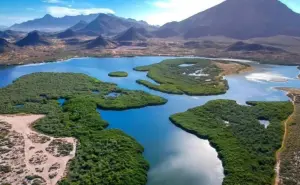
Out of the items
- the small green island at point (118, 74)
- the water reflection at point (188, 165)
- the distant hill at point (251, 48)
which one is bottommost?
the water reflection at point (188, 165)

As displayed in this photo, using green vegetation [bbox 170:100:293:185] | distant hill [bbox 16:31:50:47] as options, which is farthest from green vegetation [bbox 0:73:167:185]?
distant hill [bbox 16:31:50:47]

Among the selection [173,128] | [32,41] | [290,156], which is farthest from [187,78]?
[32,41]

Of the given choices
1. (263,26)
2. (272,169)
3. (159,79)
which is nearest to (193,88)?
(159,79)

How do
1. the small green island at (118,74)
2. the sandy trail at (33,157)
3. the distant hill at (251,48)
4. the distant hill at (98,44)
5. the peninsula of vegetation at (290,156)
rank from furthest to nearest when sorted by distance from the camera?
the distant hill at (98,44)
the distant hill at (251,48)
the small green island at (118,74)
the peninsula of vegetation at (290,156)
the sandy trail at (33,157)

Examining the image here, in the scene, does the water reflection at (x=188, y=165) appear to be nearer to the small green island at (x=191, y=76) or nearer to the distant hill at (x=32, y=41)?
the small green island at (x=191, y=76)

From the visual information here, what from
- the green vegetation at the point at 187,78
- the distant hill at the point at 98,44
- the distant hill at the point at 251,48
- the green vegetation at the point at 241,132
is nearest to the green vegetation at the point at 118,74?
the green vegetation at the point at 187,78
